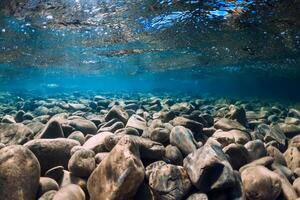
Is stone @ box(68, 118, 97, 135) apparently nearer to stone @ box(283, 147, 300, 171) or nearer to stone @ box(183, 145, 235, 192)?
stone @ box(183, 145, 235, 192)

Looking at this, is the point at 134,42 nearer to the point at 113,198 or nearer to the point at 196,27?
the point at 196,27

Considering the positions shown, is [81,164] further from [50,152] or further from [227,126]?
[227,126]

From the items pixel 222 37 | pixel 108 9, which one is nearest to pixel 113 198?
pixel 108 9

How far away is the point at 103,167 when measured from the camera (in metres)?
3.85

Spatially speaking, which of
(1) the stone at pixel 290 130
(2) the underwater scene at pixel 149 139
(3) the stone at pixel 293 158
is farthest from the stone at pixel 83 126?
(1) the stone at pixel 290 130

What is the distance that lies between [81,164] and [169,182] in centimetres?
143

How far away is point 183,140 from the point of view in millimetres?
4949

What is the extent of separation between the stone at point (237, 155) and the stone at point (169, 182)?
1.15m

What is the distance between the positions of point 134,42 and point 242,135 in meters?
16.6

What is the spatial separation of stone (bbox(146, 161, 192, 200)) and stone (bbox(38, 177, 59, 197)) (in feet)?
4.68

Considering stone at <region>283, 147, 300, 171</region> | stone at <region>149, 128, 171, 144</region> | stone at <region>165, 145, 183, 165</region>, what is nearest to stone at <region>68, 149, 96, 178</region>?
stone at <region>165, 145, 183, 165</region>

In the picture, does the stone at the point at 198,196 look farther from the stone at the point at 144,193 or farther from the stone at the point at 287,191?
the stone at the point at 287,191

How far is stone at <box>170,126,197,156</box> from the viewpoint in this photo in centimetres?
484

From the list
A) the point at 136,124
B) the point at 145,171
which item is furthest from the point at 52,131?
the point at 145,171
